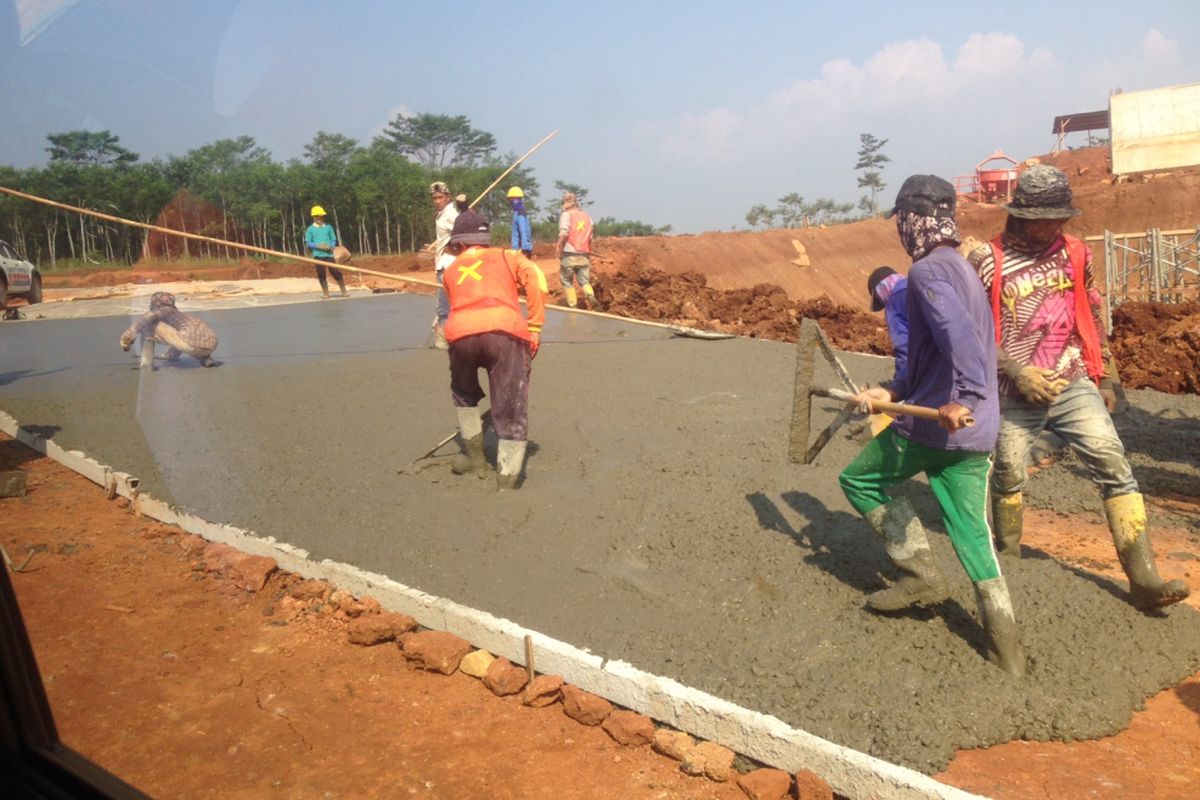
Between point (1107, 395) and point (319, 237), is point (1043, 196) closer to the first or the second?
point (1107, 395)

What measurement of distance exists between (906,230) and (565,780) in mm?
2418

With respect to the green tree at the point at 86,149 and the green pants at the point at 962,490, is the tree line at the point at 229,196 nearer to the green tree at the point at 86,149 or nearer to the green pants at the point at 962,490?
the green tree at the point at 86,149

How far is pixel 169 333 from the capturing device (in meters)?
10.2

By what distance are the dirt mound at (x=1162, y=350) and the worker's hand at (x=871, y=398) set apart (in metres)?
8.40

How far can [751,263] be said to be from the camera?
26516 mm

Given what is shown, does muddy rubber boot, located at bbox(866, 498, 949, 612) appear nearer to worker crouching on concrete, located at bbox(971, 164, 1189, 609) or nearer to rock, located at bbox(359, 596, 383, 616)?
worker crouching on concrete, located at bbox(971, 164, 1189, 609)

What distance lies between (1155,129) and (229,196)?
25.4m

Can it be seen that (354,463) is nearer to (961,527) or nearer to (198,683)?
(198,683)

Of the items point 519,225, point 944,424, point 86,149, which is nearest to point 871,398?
point 944,424

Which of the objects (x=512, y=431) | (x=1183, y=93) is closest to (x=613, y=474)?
(x=512, y=431)

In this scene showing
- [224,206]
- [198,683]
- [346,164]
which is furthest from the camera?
[346,164]

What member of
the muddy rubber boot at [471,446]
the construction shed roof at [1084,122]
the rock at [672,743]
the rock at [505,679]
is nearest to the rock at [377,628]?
the rock at [505,679]

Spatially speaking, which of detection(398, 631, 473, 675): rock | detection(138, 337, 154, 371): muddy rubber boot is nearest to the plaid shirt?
detection(138, 337, 154, 371): muddy rubber boot

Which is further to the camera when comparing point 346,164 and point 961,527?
point 346,164
